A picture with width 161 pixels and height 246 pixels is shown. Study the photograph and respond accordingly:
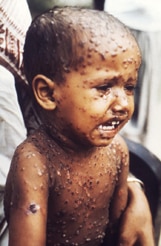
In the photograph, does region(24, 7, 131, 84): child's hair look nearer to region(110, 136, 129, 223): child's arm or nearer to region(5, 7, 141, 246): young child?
region(5, 7, 141, 246): young child

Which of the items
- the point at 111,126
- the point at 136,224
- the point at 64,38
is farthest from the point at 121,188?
the point at 64,38

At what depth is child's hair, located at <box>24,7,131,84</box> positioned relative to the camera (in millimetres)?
747

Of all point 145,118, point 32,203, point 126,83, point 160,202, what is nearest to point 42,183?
point 32,203

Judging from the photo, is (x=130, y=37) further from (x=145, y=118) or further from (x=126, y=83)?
(x=145, y=118)

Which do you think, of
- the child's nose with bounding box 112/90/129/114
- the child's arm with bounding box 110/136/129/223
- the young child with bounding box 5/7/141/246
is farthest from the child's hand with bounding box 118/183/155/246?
the child's nose with bounding box 112/90/129/114

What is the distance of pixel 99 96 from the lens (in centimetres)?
76

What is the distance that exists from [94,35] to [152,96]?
691 millimetres

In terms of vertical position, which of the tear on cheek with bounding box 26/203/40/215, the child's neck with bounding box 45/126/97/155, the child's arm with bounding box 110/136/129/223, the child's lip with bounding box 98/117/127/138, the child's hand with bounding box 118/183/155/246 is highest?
the child's lip with bounding box 98/117/127/138

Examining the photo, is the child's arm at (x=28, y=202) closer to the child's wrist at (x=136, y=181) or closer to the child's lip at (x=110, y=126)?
the child's lip at (x=110, y=126)

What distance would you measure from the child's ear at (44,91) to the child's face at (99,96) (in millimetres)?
10

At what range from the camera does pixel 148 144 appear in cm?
145

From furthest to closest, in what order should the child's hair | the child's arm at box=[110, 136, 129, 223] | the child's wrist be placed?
the child's wrist → the child's arm at box=[110, 136, 129, 223] → the child's hair

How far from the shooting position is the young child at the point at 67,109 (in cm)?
Answer: 75

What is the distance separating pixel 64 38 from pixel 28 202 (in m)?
0.21
